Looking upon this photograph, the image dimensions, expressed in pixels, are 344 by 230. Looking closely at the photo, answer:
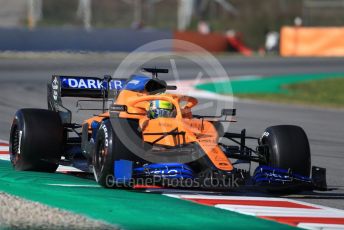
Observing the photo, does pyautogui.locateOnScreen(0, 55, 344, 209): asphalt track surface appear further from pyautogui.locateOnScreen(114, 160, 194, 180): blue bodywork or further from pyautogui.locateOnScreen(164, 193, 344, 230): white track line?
pyautogui.locateOnScreen(114, 160, 194, 180): blue bodywork

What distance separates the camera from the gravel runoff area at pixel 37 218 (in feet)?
24.8

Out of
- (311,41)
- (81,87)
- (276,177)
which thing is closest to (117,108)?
(81,87)

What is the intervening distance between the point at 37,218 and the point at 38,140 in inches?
108

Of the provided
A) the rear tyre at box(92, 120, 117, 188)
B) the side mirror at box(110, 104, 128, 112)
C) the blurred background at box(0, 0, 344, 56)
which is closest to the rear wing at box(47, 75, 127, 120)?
the side mirror at box(110, 104, 128, 112)

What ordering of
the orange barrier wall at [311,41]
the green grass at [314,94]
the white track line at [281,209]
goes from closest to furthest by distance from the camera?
1. the white track line at [281,209]
2. the green grass at [314,94]
3. the orange barrier wall at [311,41]

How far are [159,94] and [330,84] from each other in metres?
21.0

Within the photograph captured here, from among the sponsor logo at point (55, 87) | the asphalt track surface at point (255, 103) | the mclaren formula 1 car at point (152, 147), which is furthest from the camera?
the asphalt track surface at point (255, 103)

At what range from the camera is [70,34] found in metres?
39.5

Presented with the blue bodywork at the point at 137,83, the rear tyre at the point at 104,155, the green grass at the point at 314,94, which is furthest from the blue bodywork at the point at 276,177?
the green grass at the point at 314,94

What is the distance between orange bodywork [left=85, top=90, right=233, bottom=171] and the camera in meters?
9.59

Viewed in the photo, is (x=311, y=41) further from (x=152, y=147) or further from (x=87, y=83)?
(x=152, y=147)

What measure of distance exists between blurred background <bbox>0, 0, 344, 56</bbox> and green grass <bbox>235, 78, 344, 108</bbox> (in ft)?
40.8

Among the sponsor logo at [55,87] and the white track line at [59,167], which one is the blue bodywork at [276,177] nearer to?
the white track line at [59,167]

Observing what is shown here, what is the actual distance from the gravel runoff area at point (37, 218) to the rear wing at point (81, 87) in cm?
298
